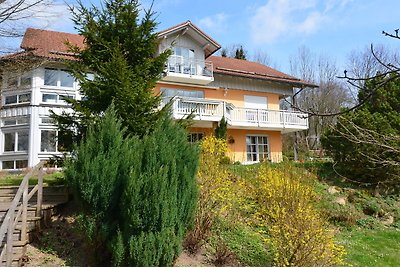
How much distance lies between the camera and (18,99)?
23031mm

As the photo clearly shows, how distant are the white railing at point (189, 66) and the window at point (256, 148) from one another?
548 cm

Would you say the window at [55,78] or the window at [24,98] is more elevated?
the window at [55,78]

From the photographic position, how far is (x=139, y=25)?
1099 cm

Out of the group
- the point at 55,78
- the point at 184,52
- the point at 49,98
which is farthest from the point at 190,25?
the point at 49,98

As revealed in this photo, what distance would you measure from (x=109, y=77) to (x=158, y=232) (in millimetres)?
4857

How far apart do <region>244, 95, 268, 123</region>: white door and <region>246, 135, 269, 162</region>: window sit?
1997 millimetres

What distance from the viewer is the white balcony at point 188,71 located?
22906 mm

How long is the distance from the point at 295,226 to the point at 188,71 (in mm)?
16958

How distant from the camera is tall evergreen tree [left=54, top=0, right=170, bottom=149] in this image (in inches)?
389

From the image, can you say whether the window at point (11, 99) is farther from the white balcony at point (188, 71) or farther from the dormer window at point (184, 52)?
the dormer window at point (184, 52)

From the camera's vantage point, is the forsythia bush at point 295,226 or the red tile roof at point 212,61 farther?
the red tile roof at point 212,61

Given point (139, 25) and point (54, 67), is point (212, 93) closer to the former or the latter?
point (54, 67)

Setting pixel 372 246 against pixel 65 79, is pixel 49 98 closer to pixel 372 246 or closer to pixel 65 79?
pixel 65 79

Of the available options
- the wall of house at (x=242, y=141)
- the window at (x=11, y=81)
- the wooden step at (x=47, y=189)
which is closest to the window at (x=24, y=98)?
the window at (x=11, y=81)
